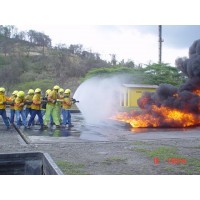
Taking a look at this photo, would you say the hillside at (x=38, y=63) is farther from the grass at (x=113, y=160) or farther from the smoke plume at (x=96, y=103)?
the grass at (x=113, y=160)

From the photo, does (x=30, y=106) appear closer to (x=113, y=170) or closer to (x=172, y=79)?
(x=113, y=170)

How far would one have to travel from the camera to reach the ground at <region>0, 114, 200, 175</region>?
21.1ft

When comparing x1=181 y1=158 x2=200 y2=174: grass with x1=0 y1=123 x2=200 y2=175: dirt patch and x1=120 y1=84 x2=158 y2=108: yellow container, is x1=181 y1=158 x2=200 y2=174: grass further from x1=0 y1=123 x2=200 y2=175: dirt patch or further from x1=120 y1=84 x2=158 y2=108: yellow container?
x1=120 y1=84 x2=158 y2=108: yellow container

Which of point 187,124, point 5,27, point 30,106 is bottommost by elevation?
point 187,124

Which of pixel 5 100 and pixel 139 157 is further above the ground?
pixel 5 100

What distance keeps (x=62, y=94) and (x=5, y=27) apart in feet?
87.4

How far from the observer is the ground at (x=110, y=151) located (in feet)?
21.1

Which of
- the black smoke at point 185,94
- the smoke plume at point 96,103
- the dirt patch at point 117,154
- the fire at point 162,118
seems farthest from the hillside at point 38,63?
the dirt patch at point 117,154

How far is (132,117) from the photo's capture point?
51.1 feet

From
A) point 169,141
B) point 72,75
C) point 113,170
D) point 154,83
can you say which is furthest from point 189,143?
point 72,75

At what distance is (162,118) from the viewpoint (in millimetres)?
14648

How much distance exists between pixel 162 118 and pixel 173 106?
3.68 feet

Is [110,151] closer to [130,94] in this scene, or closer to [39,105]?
[39,105]

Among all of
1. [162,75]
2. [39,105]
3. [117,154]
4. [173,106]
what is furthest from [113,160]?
[162,75]
